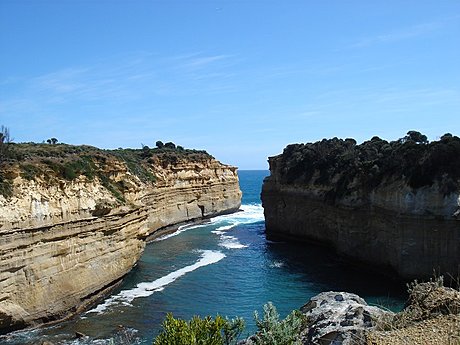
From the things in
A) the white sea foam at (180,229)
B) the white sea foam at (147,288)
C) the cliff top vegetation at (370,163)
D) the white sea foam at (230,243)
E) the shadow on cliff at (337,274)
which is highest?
the cliff top vegetation at (370,163)

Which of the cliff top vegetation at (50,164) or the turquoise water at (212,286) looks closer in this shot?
the turquoise water at (212,286)

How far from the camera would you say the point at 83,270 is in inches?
958

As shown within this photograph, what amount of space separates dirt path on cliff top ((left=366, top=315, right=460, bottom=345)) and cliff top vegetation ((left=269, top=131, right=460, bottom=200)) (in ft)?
64.6

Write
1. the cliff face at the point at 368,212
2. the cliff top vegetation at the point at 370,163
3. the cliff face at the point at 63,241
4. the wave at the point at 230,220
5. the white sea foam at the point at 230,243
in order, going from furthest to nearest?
the wave at the point at 230,220 → the white sea foam at the point at 230,243 → the cliff top vegetation at the point at 370,163 → the cliff face at the point at 368,212 → the cliff face at the point at 63,241

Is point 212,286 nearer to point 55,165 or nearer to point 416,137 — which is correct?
point 55,165

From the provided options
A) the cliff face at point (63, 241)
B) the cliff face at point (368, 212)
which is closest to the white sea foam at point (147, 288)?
the cliff face at point (63, 241)

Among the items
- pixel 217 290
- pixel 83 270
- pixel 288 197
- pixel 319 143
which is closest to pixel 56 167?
pixel 83 270

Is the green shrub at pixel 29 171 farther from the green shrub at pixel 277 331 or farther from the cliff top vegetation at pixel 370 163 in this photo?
the cliff top vegetation at pixel 370 163

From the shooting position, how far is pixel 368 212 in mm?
32125

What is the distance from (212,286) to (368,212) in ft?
38.9

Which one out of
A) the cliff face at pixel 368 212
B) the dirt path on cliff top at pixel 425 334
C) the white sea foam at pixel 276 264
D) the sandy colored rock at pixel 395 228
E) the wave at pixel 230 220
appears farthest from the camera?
the wave at pixel 230 220

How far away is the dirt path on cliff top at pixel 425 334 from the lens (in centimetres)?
721

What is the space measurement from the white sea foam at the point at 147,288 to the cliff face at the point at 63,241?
2.72ft

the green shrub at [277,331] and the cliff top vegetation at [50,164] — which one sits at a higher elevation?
the cliff top vegetation at [50,164]
